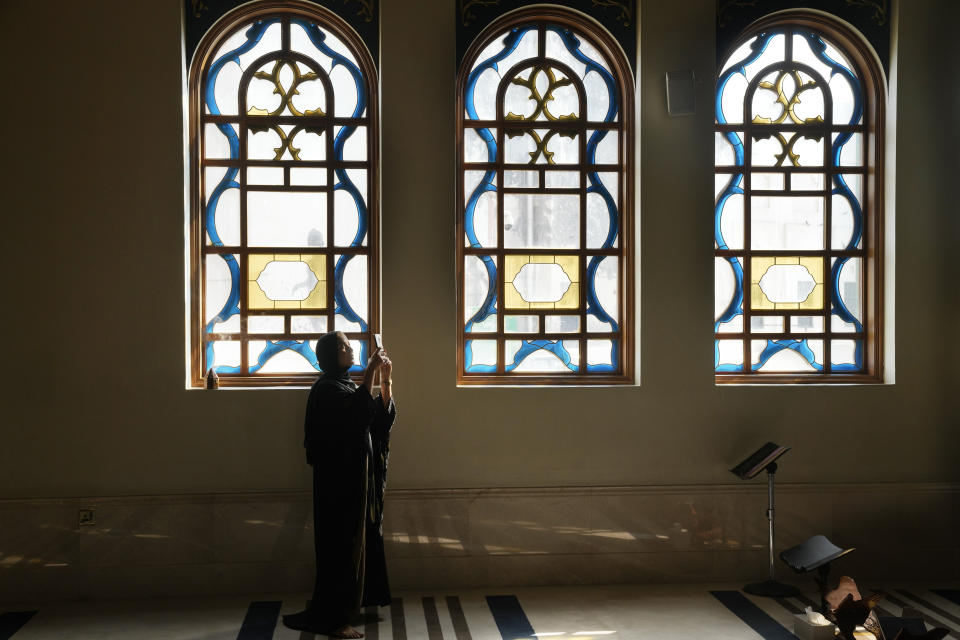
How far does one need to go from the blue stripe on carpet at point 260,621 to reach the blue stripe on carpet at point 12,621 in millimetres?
1135

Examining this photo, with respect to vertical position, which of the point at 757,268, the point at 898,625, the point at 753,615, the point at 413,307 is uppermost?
the point at 757,268

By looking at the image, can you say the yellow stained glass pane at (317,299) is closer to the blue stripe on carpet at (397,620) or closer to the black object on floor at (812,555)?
the blue stripe on carpet at (397,620)

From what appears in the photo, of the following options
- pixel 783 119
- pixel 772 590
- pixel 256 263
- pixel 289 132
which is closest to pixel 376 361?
pixel 256 263

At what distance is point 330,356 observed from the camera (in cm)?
423

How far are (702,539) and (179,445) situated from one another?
3.13 m

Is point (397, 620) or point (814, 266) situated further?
point (814, 266)

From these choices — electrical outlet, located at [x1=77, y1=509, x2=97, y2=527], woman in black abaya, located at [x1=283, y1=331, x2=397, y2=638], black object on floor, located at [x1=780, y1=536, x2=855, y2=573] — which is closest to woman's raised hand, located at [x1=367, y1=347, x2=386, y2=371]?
woman in black abaya, located at [x1=283, y1=331, x2=397, y2=638]

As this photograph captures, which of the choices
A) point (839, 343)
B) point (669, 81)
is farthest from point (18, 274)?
point (839, 343)

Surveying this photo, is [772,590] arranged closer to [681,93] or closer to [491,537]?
[491,537]

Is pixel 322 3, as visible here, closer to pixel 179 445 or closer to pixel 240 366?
pixel 240 366

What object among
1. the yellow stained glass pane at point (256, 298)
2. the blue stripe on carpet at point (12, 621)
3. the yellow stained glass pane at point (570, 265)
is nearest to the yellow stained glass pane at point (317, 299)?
the yellow stained glass pane at point (256, 298)

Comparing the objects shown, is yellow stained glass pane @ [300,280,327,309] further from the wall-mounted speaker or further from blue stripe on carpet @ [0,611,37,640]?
the wall-mounted speaker

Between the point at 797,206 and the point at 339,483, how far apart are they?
3.30 m

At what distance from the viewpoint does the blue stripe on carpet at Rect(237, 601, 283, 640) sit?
4.08 metres
